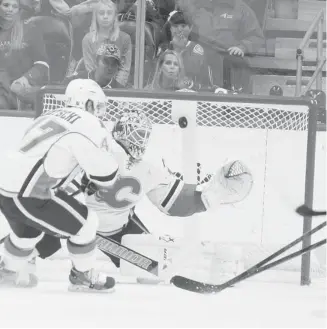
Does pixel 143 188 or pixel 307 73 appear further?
pixel 307 73

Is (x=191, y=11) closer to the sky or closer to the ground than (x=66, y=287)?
closer to the sky

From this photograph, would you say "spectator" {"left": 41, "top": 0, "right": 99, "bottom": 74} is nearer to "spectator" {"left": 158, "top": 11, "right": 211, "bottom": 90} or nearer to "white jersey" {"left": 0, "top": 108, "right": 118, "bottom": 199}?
"spectator" {"left": 158, "top": 11, "right": 211, "bottom": 90}

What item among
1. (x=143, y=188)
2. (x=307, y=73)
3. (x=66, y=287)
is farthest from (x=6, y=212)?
(x=307, y=73)

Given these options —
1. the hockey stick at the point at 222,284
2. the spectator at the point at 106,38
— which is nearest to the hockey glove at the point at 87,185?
the hockey stick at the point at 222,284

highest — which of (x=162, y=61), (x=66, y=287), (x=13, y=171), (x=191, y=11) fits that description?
(x=191, y=11)

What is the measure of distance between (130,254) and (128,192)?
0.63 feet

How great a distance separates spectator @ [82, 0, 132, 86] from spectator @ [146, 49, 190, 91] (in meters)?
0.10

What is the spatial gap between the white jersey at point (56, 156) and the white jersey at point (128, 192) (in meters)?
0.19

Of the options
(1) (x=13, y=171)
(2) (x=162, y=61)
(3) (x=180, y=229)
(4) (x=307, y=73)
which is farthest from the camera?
(4) (x=307, y=73)

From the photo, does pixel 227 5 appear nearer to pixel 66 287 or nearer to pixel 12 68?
pixel 12 68

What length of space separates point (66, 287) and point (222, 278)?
47 cm

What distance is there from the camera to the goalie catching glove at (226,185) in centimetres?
209

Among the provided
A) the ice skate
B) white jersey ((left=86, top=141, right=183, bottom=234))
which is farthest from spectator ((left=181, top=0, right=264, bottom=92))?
the ice skate

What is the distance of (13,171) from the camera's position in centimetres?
190
